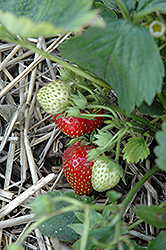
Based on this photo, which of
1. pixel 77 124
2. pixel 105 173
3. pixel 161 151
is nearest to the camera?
pixel 161 151

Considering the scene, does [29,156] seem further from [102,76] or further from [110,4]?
[110,4]

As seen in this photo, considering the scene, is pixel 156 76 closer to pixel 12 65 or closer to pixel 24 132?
pixel 24 132

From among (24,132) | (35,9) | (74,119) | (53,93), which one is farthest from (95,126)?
(35,9)

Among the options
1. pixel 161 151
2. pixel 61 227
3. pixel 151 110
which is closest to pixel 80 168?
pixel 61 227

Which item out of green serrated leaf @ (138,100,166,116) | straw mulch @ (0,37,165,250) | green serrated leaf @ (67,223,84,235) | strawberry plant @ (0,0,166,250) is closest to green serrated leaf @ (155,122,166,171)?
strawberry plant @ (0,0,166,250)

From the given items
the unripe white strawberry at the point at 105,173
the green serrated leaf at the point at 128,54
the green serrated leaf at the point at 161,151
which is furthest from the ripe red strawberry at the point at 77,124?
the green serrated leaf at the point at 161,151

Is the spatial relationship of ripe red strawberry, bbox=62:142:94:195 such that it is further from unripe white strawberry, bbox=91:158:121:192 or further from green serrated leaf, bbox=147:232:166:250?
green serrated leaf, bbox=147:232:166:250
